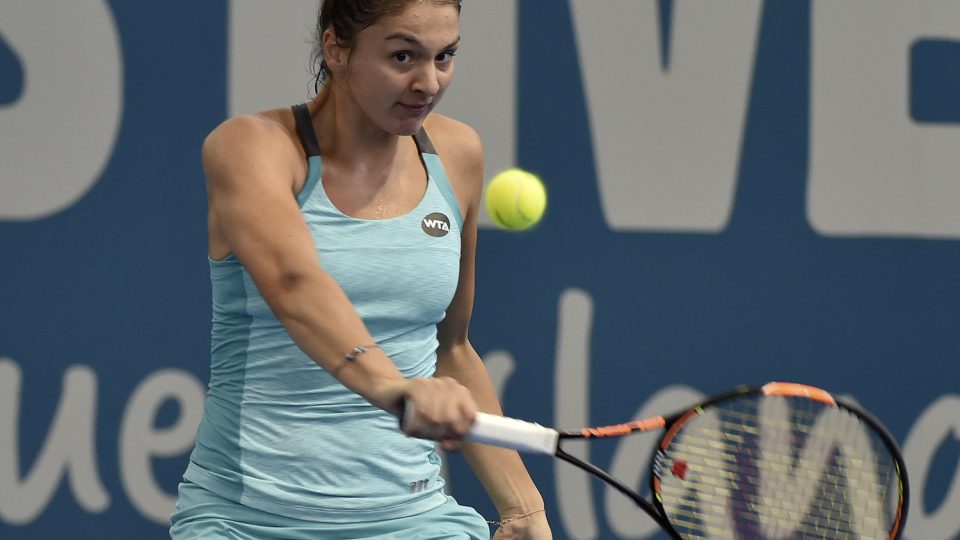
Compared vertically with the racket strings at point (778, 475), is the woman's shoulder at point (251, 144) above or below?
above

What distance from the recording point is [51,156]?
3.06 meters

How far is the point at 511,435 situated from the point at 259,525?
0.40m

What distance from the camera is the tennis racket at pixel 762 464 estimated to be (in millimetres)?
1876

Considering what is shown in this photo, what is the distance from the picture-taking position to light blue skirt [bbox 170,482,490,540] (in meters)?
1.86

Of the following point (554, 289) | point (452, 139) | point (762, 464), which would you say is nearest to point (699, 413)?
point (452, 139)

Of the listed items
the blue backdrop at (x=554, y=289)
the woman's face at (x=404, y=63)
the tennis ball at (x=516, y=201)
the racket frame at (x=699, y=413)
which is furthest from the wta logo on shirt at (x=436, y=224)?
the blue backdrop at (x=554, y=289)

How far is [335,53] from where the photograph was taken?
198 cm

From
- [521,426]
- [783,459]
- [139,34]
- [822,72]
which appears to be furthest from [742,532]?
[139,34]

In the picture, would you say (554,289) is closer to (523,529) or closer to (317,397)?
(523,529)

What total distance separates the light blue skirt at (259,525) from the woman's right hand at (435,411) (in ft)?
1.15

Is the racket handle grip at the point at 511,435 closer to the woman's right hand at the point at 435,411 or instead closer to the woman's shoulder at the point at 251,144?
the woman's right hand at the point at 435,411

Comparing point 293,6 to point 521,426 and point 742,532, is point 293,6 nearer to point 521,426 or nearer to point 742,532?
point 742,532

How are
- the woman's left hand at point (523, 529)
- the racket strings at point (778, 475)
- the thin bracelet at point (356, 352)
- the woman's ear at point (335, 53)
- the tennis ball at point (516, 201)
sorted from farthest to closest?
the tennis ball at point (516, 201) < the racket strings at point (778, 475) < the woman's left hand at point (523, 529) < the woman's ear at point (335, 53) < the thin bracelet at point (356, 352)

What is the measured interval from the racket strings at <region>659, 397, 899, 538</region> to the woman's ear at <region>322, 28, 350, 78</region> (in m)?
0.73
